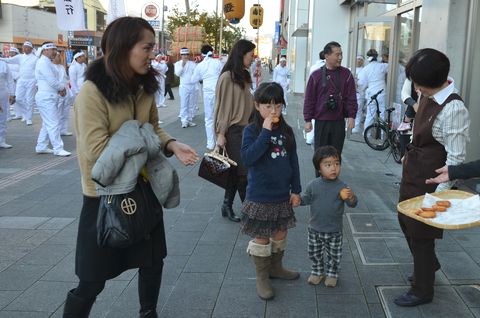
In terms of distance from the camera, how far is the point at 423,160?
11.0ft

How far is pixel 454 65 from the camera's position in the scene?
6.55 m

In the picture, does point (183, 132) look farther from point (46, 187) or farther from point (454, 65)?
point (454, 65)

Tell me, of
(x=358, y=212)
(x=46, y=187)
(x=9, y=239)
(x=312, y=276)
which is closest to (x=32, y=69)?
(x=46, y=187)

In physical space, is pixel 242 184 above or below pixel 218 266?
above

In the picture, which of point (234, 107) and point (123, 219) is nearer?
point (123, 219)

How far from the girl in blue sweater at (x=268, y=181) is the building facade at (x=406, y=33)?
3.87 metres

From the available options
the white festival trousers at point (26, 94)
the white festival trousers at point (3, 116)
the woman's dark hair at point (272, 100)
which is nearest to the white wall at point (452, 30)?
the woman's dark hair at point (272, 100)

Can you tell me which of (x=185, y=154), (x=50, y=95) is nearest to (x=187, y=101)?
(x=50, y=95)

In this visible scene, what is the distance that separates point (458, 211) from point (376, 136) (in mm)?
7813

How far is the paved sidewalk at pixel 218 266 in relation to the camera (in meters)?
3.56

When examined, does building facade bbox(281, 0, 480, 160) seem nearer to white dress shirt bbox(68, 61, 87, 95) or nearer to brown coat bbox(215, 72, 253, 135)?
brown coat bbox(215, 72, 253, 135)

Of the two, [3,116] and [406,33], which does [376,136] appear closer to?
[406,33]

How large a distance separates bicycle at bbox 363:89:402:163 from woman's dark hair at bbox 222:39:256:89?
4644 millimetres

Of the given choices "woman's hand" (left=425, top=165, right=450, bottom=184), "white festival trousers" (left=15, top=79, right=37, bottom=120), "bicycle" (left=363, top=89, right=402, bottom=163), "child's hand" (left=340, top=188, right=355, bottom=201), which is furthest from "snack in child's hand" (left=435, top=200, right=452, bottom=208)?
"white festival trousers" (left=15, top=79, right=37, bottom=120)
